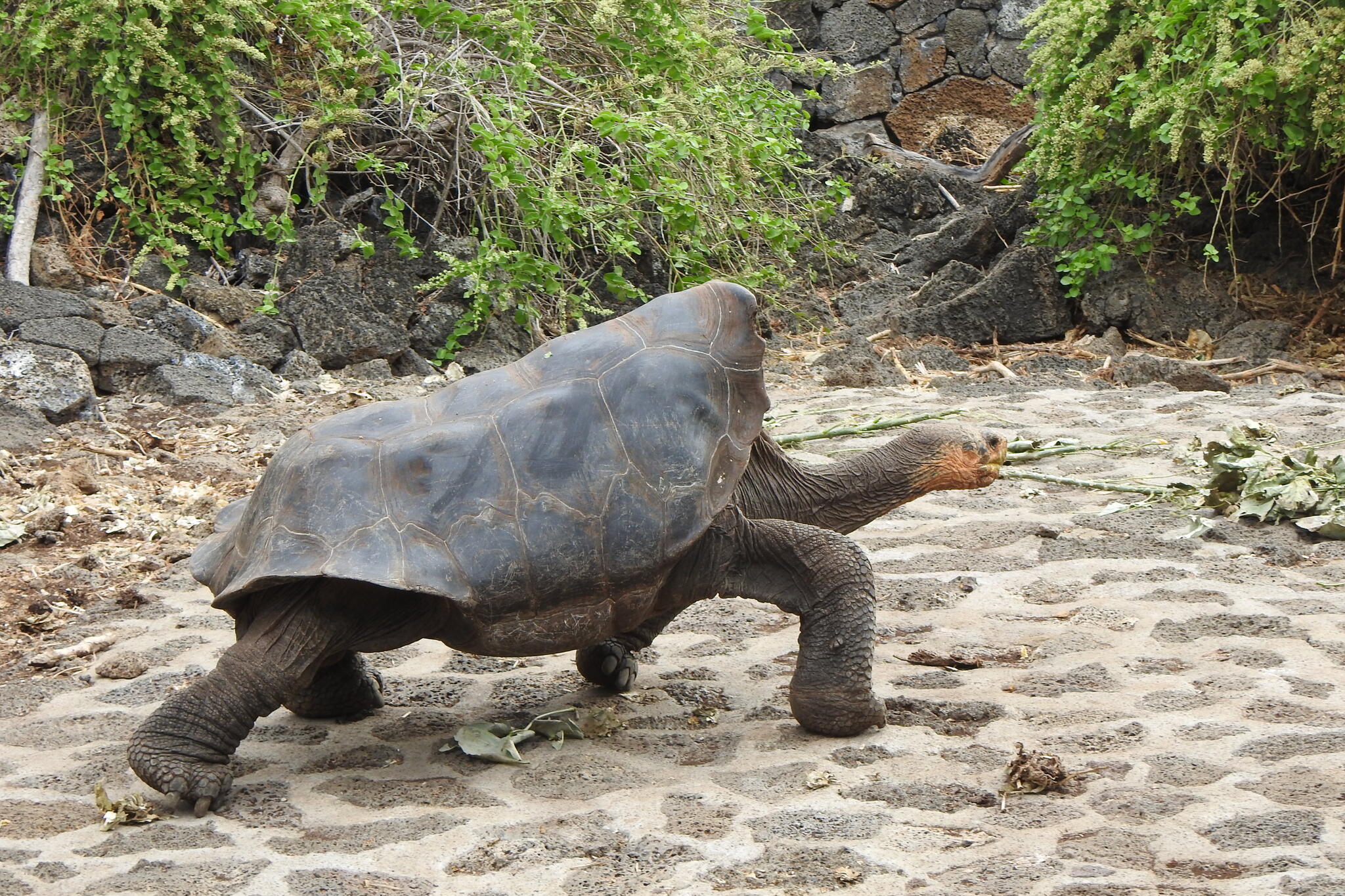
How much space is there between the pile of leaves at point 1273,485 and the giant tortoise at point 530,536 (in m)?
2.08

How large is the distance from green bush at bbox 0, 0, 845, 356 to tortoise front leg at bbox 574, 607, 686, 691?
3.60 metres

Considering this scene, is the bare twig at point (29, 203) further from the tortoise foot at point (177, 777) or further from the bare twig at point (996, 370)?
the bare twig at point (996, 370)

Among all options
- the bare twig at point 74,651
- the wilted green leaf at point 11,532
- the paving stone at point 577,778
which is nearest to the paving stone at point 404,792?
the paving stone at point 577,778

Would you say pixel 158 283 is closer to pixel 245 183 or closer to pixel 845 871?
pixel 245 183

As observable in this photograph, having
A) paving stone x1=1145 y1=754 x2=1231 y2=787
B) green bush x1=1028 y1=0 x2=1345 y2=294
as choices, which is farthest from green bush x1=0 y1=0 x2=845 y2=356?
paving stone x1=1145 y1=754 x2=1231 y2=787

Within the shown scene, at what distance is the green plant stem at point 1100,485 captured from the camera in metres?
4.95

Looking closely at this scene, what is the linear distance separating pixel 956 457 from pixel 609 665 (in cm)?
106

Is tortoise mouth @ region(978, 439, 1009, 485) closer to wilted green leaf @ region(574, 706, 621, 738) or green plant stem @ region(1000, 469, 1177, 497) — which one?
wilted green leaf @ region(574, 706, 621, 738)

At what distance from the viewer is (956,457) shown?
3.46m

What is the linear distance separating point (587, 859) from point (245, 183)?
6.29 meters

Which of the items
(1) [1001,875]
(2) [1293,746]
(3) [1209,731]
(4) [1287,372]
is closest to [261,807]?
(1) [1001,875]

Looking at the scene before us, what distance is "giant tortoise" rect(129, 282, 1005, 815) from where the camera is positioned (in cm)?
284

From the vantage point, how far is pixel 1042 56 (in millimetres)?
8734

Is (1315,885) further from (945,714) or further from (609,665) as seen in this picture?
(609,665)
